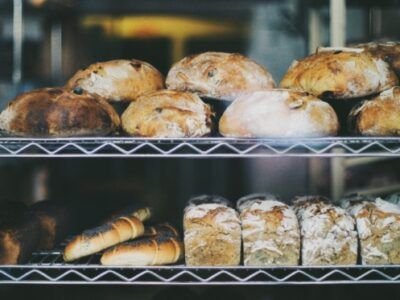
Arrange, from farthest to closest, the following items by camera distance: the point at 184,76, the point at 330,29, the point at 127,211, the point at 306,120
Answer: the point at 330,29 → the point at 127,211 → the point at 184,76 → the point at 306,120

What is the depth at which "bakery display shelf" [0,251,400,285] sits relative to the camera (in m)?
1.47

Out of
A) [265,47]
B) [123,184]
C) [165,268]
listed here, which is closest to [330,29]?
[265,47]

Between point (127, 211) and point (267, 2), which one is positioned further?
point (267, 2)

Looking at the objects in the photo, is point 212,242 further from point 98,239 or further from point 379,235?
point 379,235

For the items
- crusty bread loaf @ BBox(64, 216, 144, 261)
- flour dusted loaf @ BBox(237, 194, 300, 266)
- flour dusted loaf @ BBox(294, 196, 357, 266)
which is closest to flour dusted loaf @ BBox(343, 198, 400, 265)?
flour dusted loaf @ BBox(294, 196, 357, 266)

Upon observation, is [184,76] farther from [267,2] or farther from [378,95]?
[267,2]

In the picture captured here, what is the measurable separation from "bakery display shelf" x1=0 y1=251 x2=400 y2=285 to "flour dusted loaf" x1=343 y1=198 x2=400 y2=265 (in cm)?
3

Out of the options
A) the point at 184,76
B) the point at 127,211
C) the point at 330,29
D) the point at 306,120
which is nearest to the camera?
the point at 306,120

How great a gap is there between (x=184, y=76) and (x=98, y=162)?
61 cm

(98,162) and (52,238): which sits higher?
(98,162)

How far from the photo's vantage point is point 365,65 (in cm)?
156

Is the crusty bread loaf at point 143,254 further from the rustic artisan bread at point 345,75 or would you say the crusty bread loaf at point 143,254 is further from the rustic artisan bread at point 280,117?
the rustic artisan bread at point 345,75

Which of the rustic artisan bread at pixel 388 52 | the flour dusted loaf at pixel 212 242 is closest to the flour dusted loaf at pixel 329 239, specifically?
the flour dusted loaf at pixel 212 242

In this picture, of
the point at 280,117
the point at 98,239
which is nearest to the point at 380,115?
the point at 280,117
